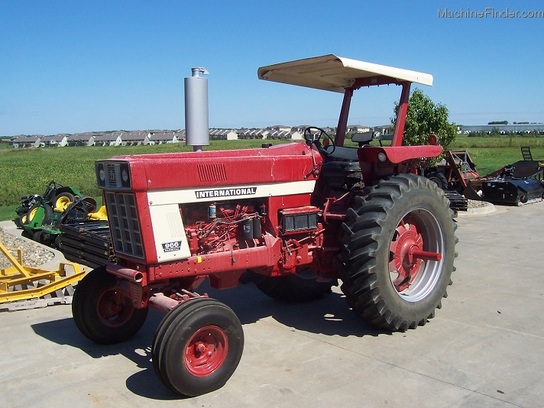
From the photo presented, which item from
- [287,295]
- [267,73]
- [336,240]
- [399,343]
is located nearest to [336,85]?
[267,73]

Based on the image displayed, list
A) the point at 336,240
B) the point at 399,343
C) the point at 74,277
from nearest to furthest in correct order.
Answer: the point at 399,343 < the point at 336,240 < the point at 74,277

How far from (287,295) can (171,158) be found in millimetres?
2317

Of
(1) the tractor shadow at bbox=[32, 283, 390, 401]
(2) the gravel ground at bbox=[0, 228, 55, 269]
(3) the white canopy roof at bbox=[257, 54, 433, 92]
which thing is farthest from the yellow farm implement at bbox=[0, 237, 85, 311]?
(3) the white canopy roof at bbox=[257, 54, 433, 92]

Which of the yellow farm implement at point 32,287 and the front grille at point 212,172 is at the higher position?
the front grille at point 212,172

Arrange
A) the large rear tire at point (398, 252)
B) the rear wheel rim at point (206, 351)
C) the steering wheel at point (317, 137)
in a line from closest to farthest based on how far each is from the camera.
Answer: the rear wheel rim at point (206, 351)
the large rear tire at point (398, 252)
the steering wheel at point (317, 137)

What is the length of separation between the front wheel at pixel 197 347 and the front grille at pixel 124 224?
0.67 meters

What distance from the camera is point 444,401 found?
155 inches

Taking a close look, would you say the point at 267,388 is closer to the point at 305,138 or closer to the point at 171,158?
the point at 171,158

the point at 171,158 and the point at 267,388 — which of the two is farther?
the point at 171,158

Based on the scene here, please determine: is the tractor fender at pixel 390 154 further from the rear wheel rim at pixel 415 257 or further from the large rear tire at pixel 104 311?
the large rear tire at pixel 104 311

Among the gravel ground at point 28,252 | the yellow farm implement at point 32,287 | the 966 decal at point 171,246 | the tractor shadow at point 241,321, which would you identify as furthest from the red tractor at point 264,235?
the gravel ground at point 28,252

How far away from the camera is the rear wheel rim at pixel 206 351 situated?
4.12 meters

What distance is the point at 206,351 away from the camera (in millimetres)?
4199

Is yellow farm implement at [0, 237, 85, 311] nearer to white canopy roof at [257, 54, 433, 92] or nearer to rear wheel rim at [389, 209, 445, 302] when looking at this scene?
white canopy roof at [257, 54, 433, 92]
